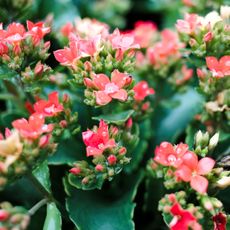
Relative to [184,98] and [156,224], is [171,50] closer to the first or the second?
[184,98]

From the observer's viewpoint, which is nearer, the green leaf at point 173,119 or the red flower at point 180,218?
the red flower at point 180,218

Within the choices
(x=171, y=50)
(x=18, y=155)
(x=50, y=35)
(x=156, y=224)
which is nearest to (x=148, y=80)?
(x=171, y=50)

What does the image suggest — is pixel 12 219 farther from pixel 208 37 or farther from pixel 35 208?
pixel 208 37

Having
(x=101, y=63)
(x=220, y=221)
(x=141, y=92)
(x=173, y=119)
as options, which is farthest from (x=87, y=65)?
(x=173, y=119)

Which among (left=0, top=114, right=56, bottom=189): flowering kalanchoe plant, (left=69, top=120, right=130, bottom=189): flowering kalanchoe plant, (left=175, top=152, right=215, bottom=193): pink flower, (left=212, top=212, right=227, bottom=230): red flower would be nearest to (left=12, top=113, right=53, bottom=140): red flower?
(left=0, top=114, right=56, bottom=189): flowering kalanchoe plant

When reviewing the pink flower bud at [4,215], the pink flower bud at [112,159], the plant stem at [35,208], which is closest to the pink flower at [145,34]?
the pink flower bud at [112,159]

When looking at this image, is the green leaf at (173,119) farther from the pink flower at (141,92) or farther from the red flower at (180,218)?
the red flower at (180,218)

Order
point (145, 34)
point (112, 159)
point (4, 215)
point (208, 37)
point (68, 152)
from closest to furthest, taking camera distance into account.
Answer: point (4, 215) → point (112, 159) → point (208, 37) → point (68, 152) → point (145, 34)
